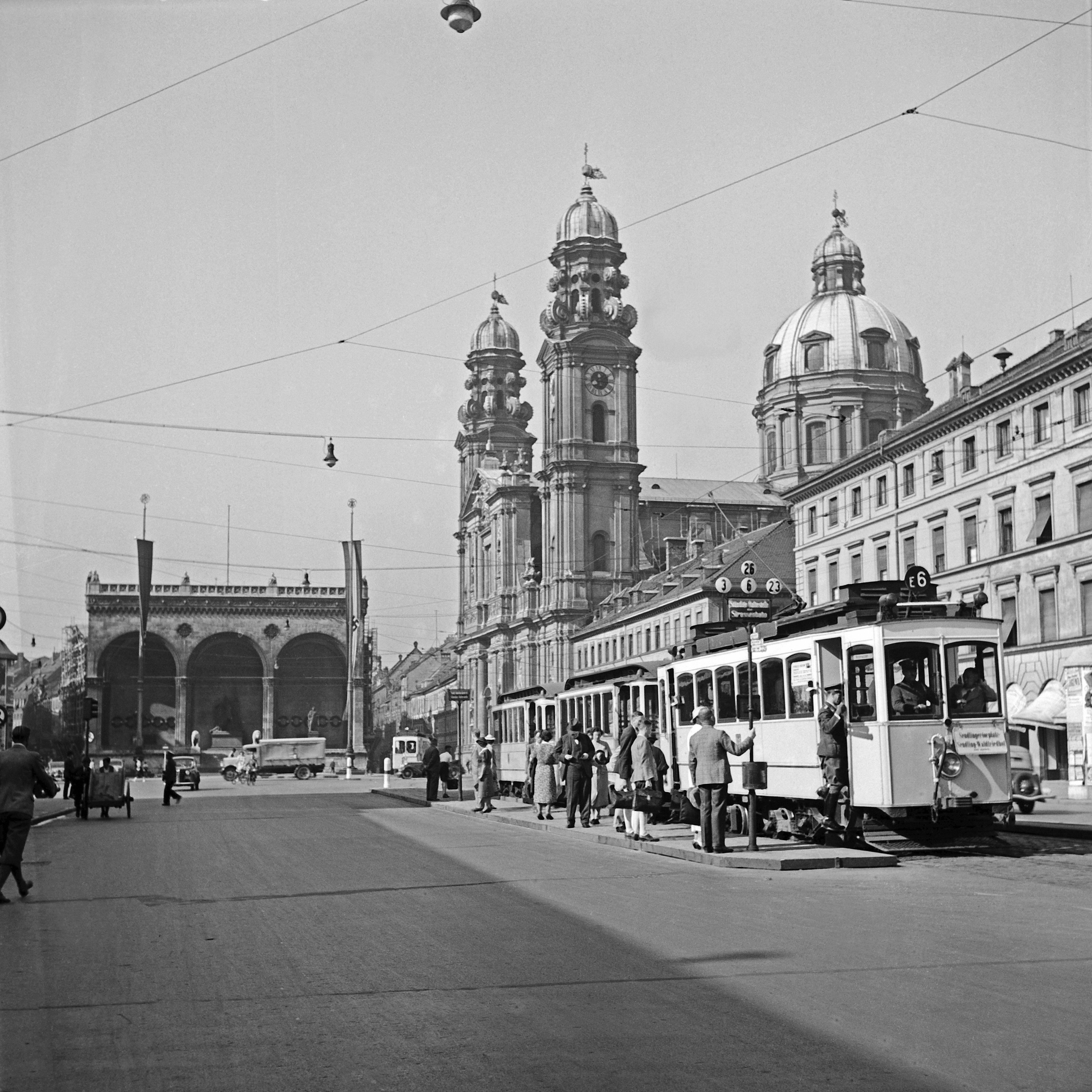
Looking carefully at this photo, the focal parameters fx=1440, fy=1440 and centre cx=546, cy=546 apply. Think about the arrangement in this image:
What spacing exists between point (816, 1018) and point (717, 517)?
337 feet

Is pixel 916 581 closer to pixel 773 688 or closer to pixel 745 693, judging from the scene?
pixel 773 688

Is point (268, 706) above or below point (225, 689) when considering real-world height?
below

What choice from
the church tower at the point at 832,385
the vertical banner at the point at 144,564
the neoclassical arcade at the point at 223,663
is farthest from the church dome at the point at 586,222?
the vertical banner at the point at 144,564

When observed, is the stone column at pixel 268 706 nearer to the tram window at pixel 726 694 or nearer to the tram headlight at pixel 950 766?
the tram window at pixel 726 694

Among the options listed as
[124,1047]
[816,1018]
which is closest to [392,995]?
[124,1047]

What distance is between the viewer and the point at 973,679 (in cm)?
1795

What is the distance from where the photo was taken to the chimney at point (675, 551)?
96.3 meters

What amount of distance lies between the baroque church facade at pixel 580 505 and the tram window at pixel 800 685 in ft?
235

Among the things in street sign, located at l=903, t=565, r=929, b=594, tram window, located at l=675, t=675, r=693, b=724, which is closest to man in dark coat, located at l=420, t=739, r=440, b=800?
tram window, located at l=675, t=675, r=693, b=724

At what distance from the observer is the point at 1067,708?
38.8 meters

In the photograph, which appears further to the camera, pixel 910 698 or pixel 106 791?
pixel 106 791

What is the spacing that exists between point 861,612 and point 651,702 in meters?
9.32

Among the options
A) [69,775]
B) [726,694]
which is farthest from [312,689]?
[726,694]

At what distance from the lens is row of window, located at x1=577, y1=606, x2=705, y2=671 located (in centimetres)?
7350
